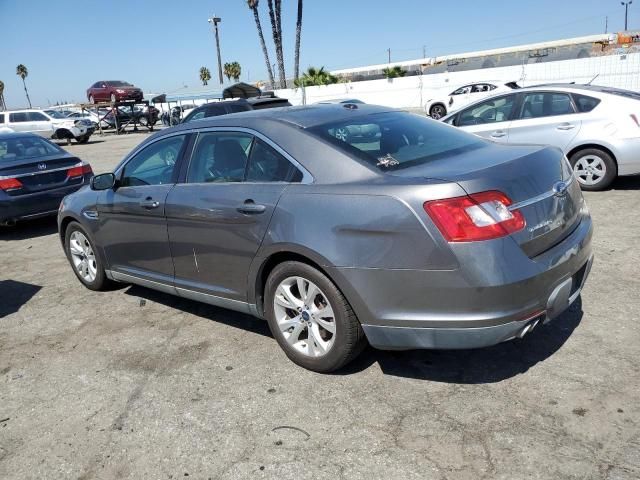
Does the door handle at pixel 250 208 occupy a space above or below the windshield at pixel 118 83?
below

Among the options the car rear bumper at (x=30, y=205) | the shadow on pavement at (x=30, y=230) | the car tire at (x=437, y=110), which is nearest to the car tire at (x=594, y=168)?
the car rear bumper at (x=30, y=205)

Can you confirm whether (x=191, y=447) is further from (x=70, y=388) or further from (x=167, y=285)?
(x=167, y=285)

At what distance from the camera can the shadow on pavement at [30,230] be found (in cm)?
822

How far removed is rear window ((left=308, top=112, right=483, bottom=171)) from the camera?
3277 mm

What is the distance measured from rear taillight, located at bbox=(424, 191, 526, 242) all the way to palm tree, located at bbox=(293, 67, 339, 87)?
1450 inches

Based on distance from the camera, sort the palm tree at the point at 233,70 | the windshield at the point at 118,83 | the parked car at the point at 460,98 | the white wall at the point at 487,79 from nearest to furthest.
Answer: the parked car at the point at 460,98, the white wall at the point at 487,79, the windshield at the point at 118,83, the palm tree at the point at 233,70

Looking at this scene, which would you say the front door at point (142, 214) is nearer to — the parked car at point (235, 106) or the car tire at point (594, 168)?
the car tire at point (594, 168)

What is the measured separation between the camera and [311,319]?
3342 millimetres

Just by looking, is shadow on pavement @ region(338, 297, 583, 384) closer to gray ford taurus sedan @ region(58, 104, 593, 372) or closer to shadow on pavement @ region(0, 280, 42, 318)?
gray ford taurus sedan @ region(58, 104, 593, 372)

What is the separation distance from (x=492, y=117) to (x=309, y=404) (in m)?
6.60

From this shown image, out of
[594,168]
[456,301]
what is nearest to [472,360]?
[456,301]

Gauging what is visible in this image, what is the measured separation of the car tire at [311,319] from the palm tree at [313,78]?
36.3 meters

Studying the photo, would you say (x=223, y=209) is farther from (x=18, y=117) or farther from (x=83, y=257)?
(x=18, y=117)

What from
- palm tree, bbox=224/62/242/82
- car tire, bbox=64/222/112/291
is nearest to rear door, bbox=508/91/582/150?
car tire, bbox=64/222/112/291
